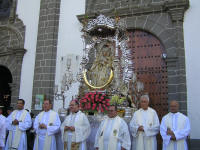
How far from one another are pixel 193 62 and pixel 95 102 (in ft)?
10.4

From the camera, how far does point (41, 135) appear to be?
5.95 metres

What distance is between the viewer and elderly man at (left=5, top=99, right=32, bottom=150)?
20.2 feet

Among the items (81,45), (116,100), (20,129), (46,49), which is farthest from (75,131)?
(46,49)

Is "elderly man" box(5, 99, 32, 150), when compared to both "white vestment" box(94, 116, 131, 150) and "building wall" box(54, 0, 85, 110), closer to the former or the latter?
"white vestment" box(94, 116, 131, 150)

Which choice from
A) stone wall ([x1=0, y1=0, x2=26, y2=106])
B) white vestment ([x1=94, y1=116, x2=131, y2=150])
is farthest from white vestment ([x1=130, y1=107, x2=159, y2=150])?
stone wall ([x1=0, y1=0, x2=26, y2=106])

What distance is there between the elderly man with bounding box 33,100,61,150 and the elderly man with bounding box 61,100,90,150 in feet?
1.00

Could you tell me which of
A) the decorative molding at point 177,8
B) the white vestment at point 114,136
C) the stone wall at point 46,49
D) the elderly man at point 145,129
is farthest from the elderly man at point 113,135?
the stone wall at point 46,49

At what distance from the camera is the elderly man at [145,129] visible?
5.32m

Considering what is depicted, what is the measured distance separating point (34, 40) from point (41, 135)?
4927mm

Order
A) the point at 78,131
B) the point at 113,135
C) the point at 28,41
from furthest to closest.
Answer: the point at 28,41 < the point at 78,131 < the point at 113,135

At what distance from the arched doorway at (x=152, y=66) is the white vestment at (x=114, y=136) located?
287 centimetres

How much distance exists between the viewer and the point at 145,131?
531 cm

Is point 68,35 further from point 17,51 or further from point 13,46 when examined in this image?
point 13,46

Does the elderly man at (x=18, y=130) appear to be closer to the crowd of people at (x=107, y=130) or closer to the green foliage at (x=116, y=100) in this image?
the crowd of people at (x=107, y=130)
